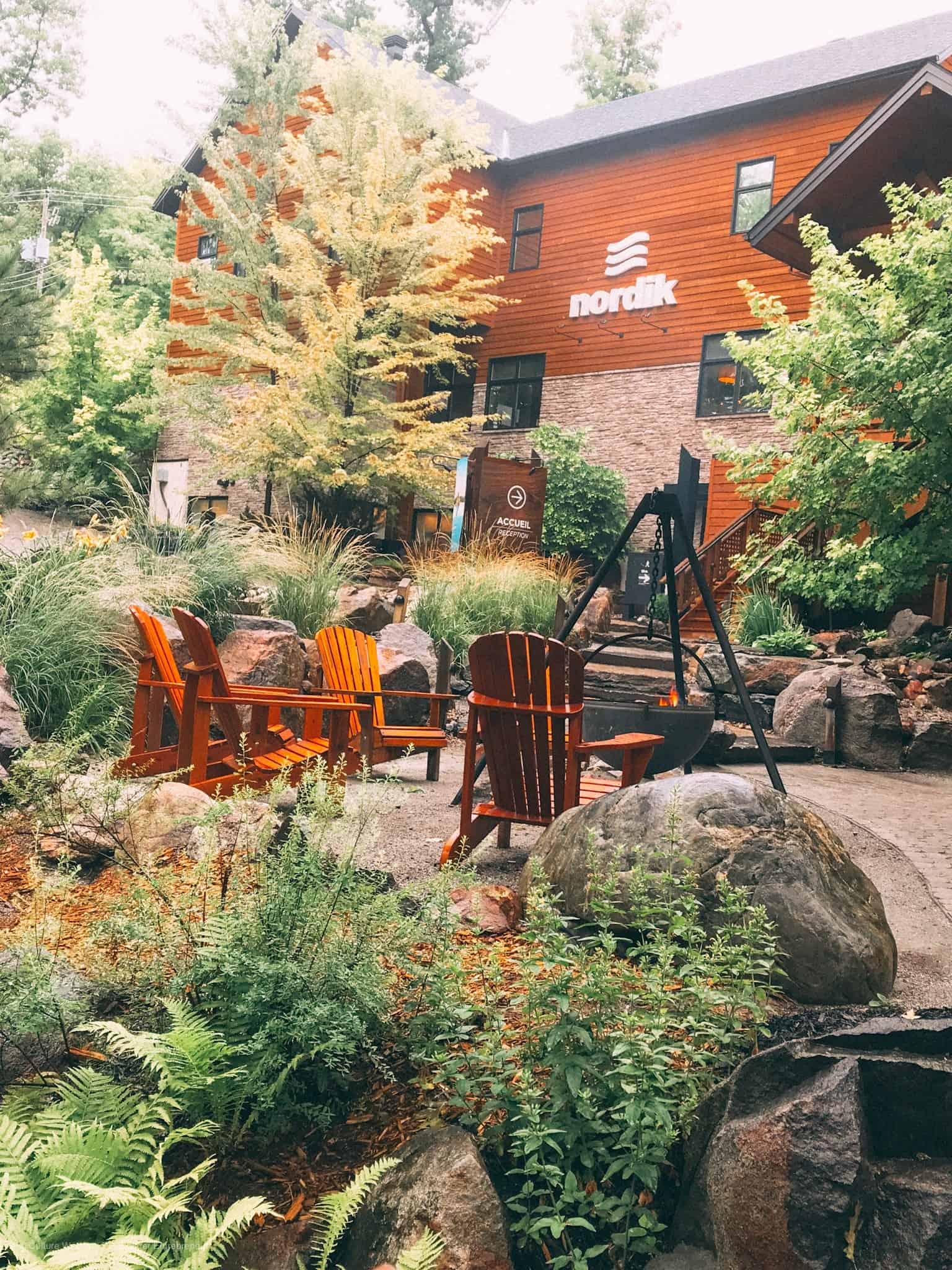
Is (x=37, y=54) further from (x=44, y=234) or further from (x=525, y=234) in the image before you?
(x=525, y=234)

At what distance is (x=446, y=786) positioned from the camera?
646 centimetres

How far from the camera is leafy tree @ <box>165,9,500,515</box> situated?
17891 millimetres

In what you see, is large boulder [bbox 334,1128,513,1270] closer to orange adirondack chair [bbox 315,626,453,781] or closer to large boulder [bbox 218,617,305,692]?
orange adirondack chair [bbox 315,626,453,781]

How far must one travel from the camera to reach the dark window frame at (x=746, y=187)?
1864cm

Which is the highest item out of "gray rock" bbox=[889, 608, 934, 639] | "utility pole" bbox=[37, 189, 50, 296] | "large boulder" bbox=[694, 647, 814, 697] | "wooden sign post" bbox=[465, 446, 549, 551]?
"utility pole" bbox=[37, 189, 50, 296]

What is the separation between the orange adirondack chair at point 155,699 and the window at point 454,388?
1830cm

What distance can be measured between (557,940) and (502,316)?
2093 cm

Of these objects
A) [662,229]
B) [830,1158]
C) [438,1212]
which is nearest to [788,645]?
[830,1158]

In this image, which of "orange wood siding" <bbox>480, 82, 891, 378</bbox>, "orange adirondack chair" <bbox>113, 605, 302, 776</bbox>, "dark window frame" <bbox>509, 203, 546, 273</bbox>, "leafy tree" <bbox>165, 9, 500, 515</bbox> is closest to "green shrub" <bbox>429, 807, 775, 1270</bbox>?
"orange adirondack chair" <bbox>113, 605, 302, 776</bbox>

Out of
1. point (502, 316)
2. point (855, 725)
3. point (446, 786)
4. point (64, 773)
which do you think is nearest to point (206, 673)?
point (64, 773)

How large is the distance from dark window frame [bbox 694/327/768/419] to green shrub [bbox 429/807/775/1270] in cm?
1664

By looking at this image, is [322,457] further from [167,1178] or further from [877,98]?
[167,1178]

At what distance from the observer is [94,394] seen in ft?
93.4

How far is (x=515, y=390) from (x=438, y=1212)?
20.9 m
